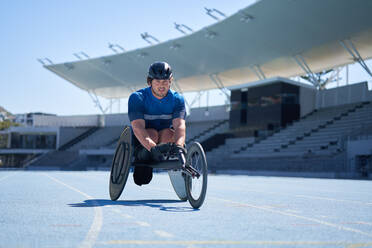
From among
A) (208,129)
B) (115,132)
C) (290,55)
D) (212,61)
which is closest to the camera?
(290,55)

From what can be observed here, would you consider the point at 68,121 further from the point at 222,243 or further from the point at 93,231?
the point at 222,243

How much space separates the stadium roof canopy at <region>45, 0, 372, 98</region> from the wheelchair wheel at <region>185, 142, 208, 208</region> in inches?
1092

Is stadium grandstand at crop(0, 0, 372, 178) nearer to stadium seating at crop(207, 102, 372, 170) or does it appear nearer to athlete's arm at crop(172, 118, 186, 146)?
stadium seating at crop(207, 102, 372, 170)

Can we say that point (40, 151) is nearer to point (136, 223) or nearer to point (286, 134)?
point (286, 134)

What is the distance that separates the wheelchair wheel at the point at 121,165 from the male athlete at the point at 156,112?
140 millimetres

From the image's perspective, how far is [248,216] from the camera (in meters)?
5.59

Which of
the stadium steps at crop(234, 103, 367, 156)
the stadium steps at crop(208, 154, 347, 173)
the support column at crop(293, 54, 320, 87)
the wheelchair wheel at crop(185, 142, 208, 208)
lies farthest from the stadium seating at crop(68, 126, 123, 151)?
the wheelchair wheel at crop(185, 142, 208, 208)

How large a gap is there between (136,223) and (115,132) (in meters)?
60.0

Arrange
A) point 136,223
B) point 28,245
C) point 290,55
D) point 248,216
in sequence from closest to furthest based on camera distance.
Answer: point 28,245 < point 136,223 < point 248,216 < point 290,55

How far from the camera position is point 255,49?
139 ft

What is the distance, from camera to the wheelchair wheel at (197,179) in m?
6.28

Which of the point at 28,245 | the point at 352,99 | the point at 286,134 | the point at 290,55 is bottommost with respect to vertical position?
the point at 28,245

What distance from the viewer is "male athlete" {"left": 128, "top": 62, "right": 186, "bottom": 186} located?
7062 mm

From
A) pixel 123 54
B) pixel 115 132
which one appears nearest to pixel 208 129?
pixel 123 54
